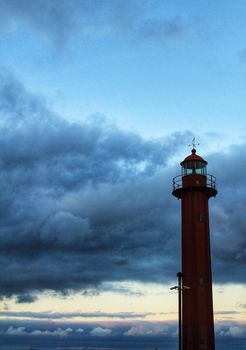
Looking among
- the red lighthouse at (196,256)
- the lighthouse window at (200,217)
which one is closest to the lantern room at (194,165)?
the red lighthouse at (196,256)

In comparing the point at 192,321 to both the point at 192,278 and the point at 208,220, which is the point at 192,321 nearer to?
the point at 192,278

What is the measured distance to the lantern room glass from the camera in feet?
182

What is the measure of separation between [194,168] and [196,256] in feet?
31.4

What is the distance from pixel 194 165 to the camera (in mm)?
55594

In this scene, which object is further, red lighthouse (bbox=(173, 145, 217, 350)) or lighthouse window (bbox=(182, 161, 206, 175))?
lighthouse window (bbox=(182, 161, 206, 175))

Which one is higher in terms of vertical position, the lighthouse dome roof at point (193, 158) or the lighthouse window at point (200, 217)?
the lighthouse dome roof at point (193, 158)

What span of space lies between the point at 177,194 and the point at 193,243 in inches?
234

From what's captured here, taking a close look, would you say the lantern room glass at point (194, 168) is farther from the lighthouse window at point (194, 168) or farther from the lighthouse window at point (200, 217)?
the lighthouse window at point (200, 217)

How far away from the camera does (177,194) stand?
182 feet

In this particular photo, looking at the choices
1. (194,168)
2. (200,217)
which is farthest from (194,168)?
(200,217)

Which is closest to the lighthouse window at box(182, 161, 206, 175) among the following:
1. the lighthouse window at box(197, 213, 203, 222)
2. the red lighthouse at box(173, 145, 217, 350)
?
the red lighthouse at box(173, 145, 217, 350)

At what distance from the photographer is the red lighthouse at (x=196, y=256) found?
50000mm

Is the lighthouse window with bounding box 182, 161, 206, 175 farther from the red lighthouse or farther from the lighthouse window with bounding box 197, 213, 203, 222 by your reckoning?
the lighthouse window with bounding box 197, 213, 203, 222

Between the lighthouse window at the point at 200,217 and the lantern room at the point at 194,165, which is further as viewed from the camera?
the lantern room at the point at 194,165
